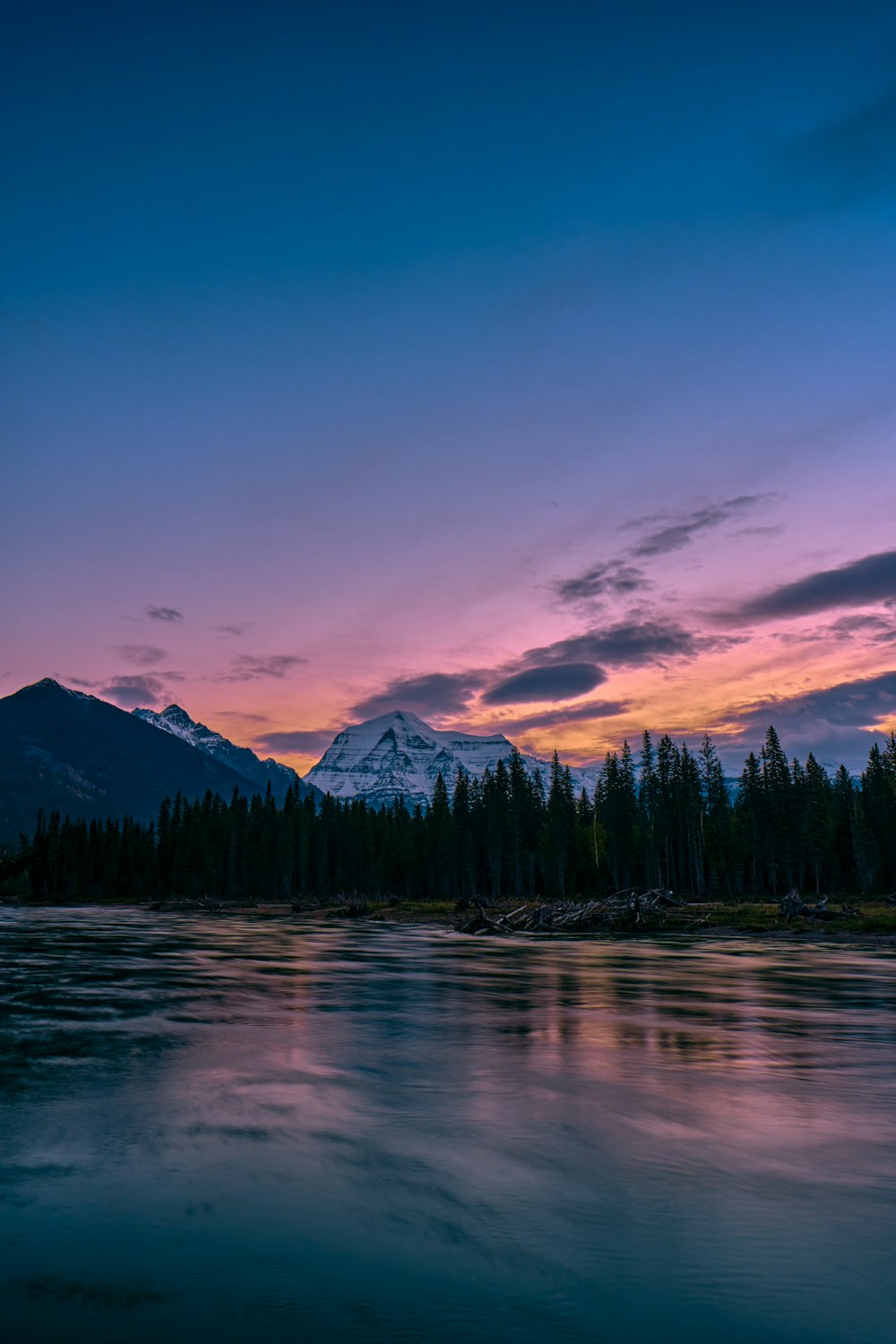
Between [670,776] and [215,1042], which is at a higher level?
[670,776]

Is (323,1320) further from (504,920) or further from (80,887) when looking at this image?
(80,887)

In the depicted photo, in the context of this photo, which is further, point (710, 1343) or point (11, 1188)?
point (11, 1188)

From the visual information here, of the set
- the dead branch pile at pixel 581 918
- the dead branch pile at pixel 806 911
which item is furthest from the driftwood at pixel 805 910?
the dead branch pile at pixel 581 918

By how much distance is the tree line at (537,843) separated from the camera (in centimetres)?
10012

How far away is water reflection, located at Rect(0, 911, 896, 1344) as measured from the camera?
21.2ft

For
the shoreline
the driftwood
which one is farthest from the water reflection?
the driftwood

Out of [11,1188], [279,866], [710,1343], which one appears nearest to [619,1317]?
[710,1343]

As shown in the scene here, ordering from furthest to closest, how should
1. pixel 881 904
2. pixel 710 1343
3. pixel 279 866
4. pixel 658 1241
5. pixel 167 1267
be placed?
pixel 279 866 → pixel 881 904 → pixel 658 1241 → pixel 167 1267 → pixel 710 1343

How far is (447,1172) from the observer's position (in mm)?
9828

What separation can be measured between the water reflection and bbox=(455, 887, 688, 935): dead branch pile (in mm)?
36162

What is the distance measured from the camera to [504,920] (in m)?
61.1

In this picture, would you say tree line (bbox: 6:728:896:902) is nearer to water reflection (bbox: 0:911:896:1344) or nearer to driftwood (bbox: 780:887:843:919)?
driftwood (bbox: 780:887:843:919)

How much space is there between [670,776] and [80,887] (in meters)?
110

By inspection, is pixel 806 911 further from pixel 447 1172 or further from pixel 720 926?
pixel 447 1172
